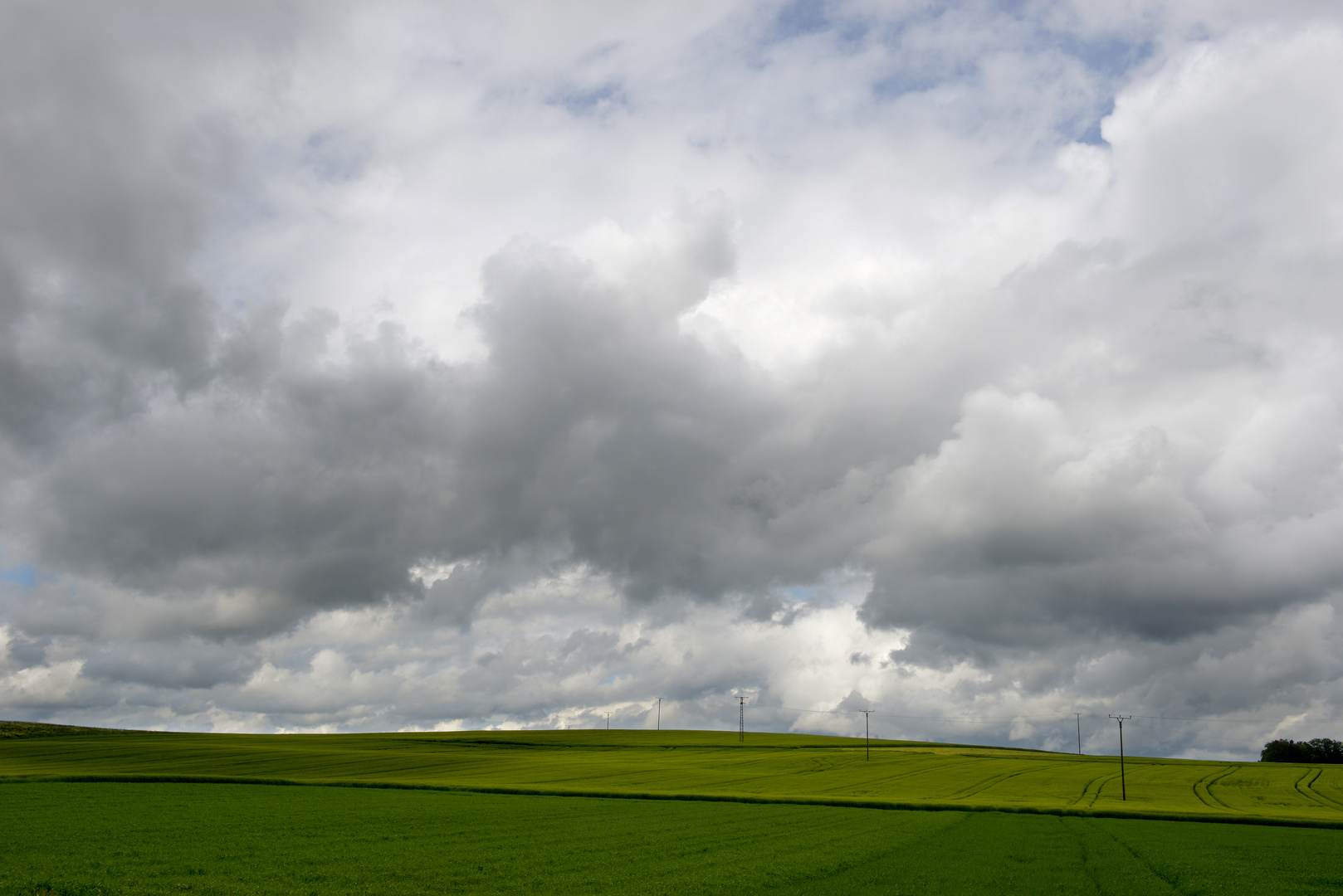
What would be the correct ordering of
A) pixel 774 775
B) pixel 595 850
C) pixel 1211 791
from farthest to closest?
pixel 774 775
pixel 1211 791
pixel 595 850

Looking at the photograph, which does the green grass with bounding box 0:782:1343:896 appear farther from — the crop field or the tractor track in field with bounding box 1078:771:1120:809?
the tractor track in field with bounding box 1078:771:1120:809

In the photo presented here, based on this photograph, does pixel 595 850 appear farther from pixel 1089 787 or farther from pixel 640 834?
pixel 1089 787

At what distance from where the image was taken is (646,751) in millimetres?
177750

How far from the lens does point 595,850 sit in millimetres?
44750

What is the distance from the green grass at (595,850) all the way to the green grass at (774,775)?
49.0ft

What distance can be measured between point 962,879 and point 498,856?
865 inches

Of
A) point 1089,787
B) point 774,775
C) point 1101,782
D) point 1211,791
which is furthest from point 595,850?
point 1101,782

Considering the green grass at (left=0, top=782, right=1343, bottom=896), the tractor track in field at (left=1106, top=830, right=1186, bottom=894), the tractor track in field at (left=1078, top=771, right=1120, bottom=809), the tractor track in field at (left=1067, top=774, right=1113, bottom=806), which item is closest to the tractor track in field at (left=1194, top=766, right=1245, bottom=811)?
the tractor track in field at (left=1078, top=771, right=1120, bottom=809)

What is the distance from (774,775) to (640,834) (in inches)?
2900

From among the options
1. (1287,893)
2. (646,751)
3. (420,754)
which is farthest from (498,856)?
(646,751)

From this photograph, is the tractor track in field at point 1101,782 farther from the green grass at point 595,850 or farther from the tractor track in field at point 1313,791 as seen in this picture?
the tractor track in field at point 1313,791

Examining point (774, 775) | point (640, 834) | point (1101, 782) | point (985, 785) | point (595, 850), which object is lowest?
point (774, 775)

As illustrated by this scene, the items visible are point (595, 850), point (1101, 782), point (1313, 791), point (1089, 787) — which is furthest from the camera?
point (1101, 782)

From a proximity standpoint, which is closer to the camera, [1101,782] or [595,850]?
[595,850]
